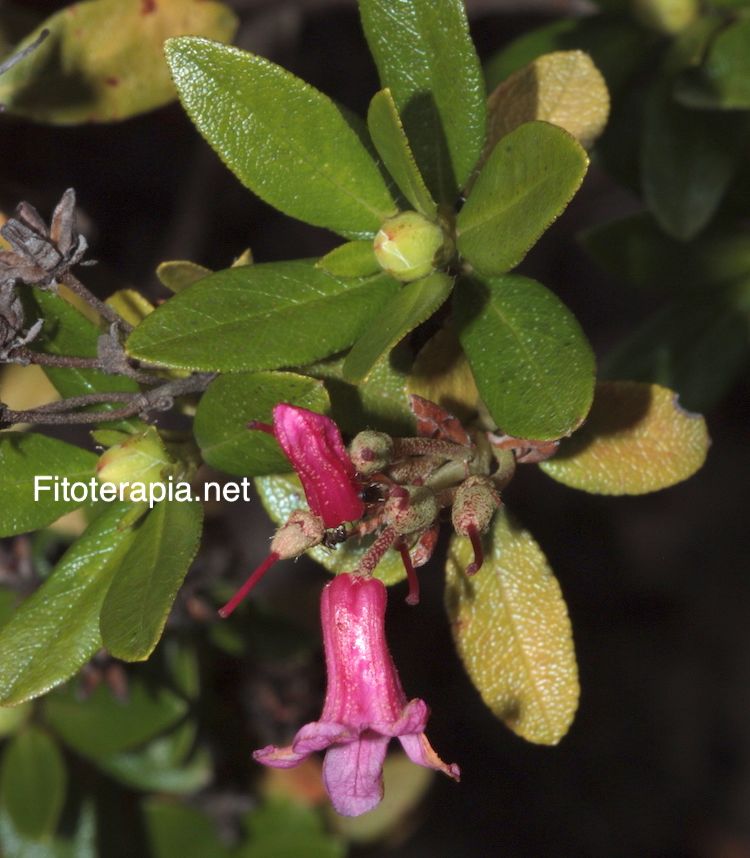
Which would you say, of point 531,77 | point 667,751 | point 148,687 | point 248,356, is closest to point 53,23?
point 531,77

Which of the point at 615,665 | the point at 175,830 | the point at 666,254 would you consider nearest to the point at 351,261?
the point at 666,254

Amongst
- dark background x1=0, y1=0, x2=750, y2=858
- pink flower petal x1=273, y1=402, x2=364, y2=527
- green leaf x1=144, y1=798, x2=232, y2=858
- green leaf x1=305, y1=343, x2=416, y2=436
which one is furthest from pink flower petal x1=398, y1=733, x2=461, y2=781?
dark background x1=0, y1=0, x2=750, y2=858

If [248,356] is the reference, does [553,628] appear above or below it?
below

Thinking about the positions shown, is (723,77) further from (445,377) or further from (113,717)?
(113,717)

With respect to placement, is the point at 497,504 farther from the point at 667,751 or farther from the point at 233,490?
the point at 667,751

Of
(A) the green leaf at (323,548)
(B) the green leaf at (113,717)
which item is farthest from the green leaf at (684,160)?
(B) the green leaf at (113,717)

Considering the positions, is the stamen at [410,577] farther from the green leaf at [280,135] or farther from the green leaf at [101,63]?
the green leaf at [101,63]
